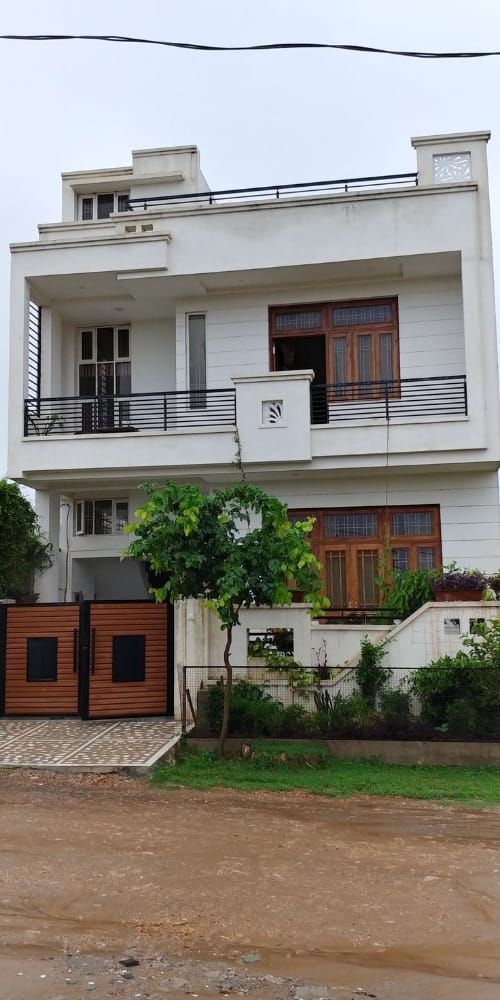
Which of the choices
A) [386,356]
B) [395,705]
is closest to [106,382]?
[386,356]

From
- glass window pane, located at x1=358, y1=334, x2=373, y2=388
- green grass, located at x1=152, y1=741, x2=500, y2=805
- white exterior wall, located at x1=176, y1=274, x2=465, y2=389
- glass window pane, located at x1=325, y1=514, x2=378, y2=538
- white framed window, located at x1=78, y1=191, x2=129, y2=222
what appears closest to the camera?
green grass, located at x1=152, y1=741, x2=500, y2=805

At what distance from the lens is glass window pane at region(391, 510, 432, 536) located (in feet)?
47.4

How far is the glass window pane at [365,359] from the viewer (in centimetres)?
1511

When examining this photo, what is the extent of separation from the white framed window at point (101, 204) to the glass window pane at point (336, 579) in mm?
9482

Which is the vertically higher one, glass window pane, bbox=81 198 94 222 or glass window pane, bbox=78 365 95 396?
glass window pane, bbox=81 198 94 222

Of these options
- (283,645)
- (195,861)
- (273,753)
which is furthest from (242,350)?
(195,861)

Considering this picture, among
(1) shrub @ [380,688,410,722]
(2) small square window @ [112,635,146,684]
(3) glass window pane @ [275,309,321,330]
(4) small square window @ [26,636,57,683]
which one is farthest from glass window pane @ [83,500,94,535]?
(1) shrub @ [380,688,410,722]

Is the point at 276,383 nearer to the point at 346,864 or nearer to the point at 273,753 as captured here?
the point at 273,753

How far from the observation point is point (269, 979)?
4531 mm

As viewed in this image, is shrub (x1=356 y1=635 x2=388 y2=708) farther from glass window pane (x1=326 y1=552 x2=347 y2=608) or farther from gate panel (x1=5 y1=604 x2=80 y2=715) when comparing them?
gate panel (x1=5 y1=604 x2=80 y2=715)

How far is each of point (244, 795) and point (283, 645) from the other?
3147 millimetres

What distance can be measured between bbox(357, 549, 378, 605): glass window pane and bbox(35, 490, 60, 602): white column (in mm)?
5670

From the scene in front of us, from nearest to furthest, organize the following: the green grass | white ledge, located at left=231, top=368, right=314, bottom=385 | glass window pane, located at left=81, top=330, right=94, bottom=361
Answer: the green grass < white ledge, located at left=231, top=368, right=314, bottom=385 < glass window pane, located at left=81, top=330, right=94, bottom=361

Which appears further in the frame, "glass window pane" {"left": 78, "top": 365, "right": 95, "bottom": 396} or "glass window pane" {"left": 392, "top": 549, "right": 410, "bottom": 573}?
"glass window pane" {"left": 78, "top": 365, "right": 95, "bottom": 396}
